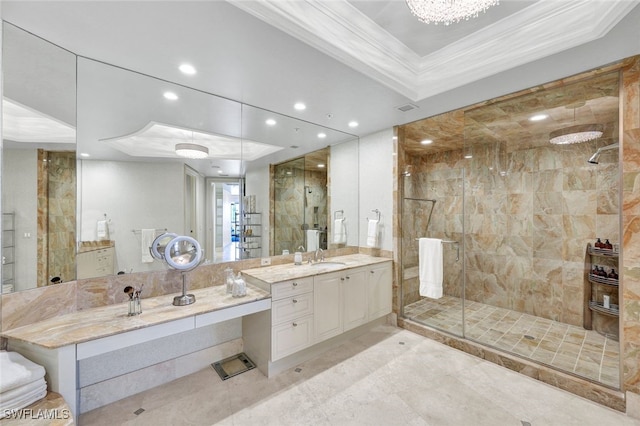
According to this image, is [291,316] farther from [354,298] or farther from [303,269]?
[354,298]

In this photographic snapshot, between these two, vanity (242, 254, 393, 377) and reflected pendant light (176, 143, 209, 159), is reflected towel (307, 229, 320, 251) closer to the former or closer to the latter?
vanity (242, 254, 393, 377)

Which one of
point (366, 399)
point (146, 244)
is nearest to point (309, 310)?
point (366, 399)

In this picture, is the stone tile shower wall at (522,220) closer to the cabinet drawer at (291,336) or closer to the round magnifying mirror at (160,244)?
the cabinet drawer at (291,336)

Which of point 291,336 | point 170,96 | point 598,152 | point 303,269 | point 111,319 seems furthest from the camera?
point 303,269

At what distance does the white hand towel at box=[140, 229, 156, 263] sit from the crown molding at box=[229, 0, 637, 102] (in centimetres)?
186

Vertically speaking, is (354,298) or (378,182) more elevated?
(378,182)

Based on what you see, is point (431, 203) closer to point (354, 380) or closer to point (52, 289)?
point (354, 380)

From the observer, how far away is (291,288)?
7.99ft

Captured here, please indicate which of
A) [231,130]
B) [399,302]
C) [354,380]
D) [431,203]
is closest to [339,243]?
[399,302]

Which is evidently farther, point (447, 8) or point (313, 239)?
point (313, 239)

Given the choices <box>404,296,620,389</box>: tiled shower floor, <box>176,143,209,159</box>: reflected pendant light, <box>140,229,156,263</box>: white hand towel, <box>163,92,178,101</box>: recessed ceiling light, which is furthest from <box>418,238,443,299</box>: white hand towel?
<box>163,92,178,101</box>: recessed ceiling light

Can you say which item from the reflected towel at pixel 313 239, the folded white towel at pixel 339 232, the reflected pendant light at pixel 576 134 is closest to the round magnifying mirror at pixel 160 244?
the reflected towel at pixel 313 239

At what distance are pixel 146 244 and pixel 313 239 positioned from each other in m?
1.93

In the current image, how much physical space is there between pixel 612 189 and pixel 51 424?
4.75m
